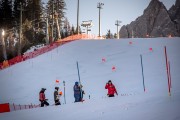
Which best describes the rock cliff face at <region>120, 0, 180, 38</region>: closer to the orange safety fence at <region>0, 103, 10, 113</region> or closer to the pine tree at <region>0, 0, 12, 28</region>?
the pine tree at <region>0, 0, 12, 28</region>

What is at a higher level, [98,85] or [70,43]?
[70,43]

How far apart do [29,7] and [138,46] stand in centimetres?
3638

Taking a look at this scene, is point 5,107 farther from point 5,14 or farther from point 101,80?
point 5,14

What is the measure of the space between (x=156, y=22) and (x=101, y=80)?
7960cm

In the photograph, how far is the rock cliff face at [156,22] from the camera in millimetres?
92625

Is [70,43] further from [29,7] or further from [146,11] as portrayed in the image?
[146,11]

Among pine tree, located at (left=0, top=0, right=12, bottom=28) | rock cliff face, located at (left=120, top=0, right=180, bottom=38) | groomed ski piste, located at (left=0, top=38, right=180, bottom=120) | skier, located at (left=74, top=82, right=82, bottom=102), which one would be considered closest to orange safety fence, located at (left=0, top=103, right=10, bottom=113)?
groomed ski piste, located at (left=0, top=38, right=180, bottom=120)

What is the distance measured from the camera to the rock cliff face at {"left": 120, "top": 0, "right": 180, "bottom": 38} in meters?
92.6

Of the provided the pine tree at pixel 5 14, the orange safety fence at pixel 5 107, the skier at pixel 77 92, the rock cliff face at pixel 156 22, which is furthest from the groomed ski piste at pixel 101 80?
the rock cliff face at pixel 156 22

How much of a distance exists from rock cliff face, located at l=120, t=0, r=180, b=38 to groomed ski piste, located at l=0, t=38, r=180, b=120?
192ft

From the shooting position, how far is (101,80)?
2250 centimetres

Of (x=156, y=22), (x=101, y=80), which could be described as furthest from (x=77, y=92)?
(x=156, y=22)

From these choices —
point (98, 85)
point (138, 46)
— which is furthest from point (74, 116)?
point (138, 46)

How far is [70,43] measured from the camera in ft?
→ 131
